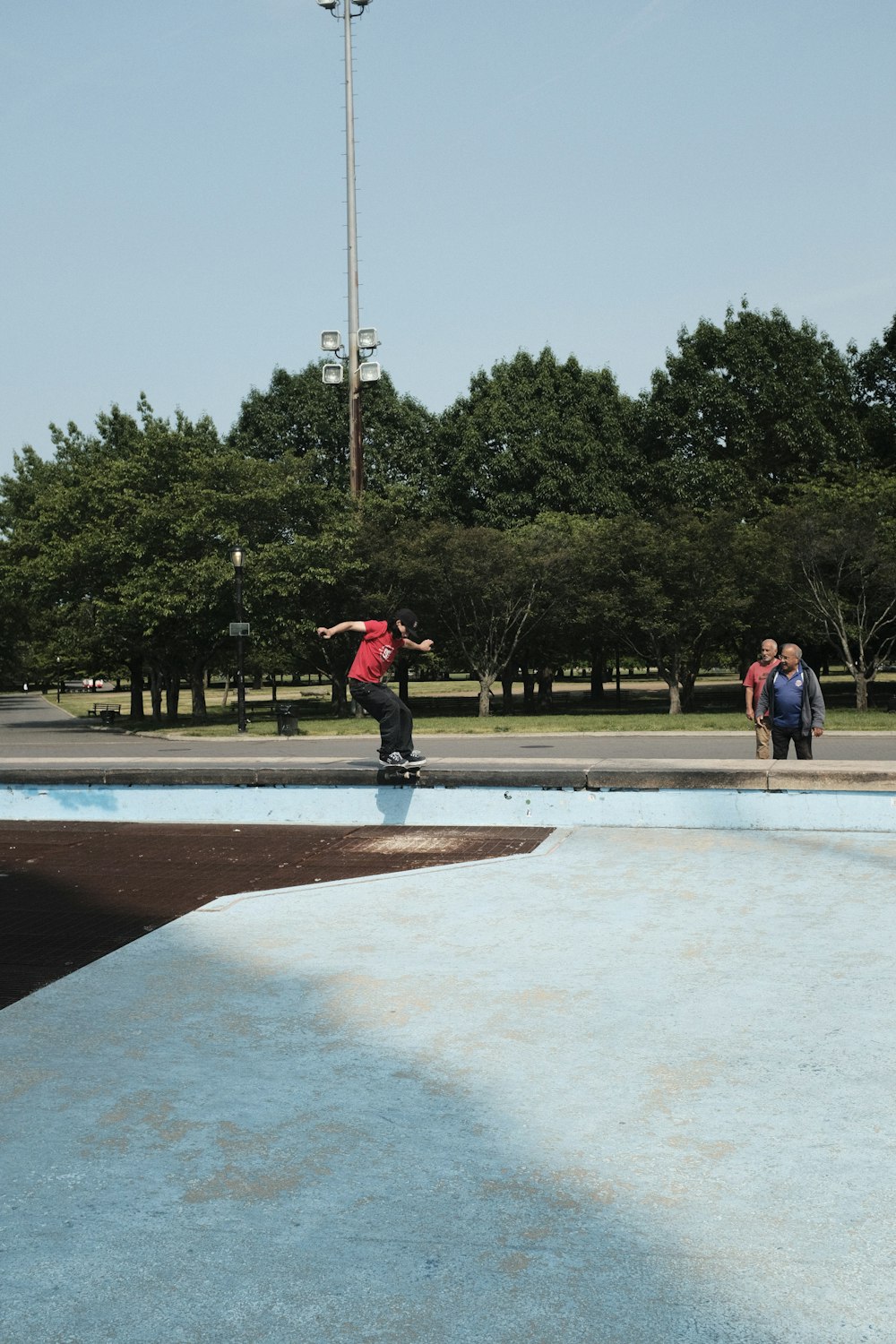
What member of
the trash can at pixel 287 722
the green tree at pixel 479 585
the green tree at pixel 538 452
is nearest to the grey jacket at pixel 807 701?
the trash can at pixel 287 722

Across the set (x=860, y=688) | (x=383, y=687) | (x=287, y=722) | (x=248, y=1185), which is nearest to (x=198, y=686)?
(x=287, y=722)

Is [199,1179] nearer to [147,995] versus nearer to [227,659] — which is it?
[147,995]

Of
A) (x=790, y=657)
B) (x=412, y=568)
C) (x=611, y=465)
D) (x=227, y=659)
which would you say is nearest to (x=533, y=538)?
(x=412, y=568)

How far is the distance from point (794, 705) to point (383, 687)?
4270 mm

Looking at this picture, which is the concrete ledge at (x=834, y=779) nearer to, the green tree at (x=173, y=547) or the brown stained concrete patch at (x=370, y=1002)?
the brown stained concrete patch at (x=370, y=1002)

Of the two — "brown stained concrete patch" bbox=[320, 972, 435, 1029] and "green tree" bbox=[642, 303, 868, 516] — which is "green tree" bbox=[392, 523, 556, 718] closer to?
"green tree" bbox=[642, 303, 868, 516]

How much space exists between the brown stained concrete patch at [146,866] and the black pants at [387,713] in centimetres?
68

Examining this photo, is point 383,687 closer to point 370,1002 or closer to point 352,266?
point 370,1002

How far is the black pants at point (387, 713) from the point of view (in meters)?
9.43

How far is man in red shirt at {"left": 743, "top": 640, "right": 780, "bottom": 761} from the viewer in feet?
39.4

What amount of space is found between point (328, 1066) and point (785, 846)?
4.87m

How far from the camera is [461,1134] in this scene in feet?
11.7

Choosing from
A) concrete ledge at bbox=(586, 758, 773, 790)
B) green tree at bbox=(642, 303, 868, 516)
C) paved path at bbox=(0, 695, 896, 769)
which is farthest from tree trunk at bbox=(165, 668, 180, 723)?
concrete ledge at bbox=(586, 758, 773, 790)

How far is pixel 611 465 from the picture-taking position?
48.1 m
